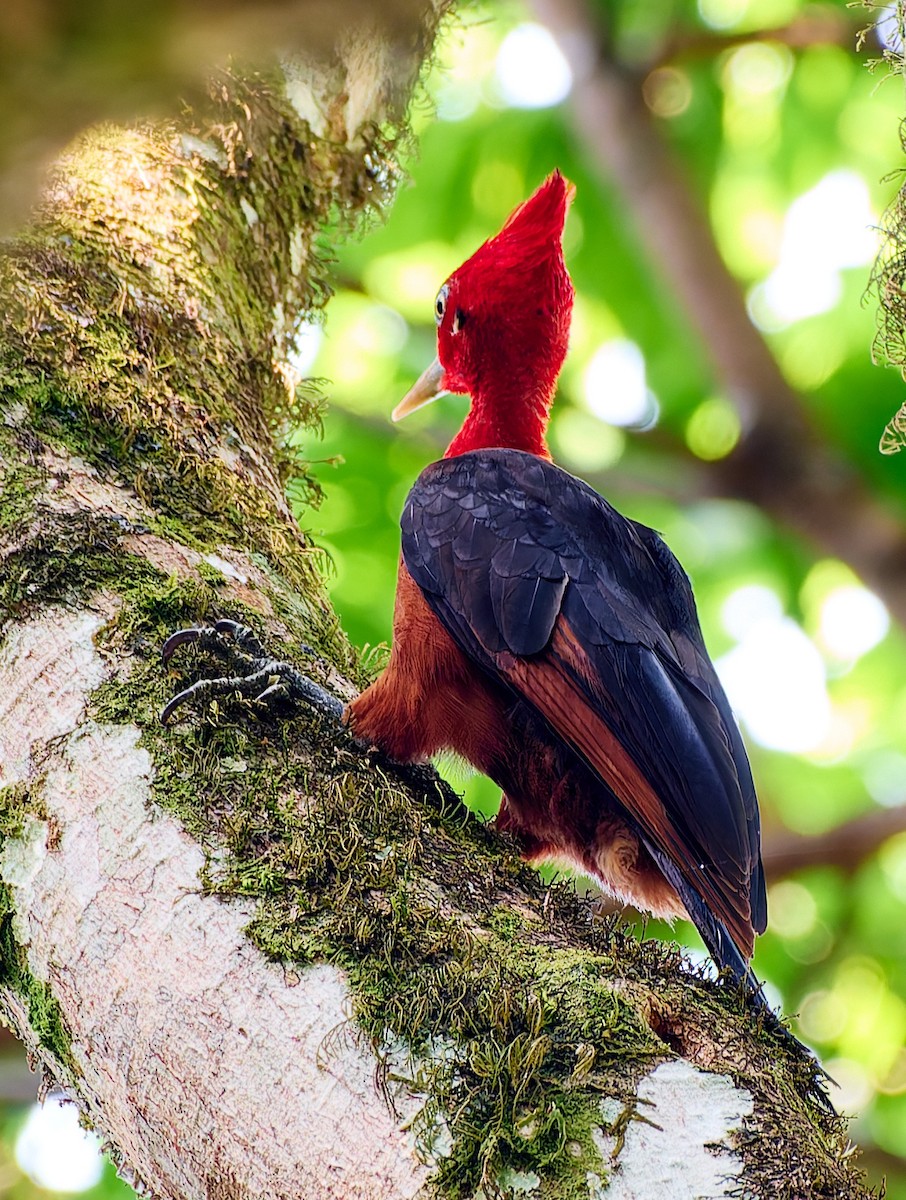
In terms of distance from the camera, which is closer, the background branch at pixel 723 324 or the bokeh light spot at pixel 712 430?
the background branch at pixel 723 324

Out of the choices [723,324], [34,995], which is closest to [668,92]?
[723,324]

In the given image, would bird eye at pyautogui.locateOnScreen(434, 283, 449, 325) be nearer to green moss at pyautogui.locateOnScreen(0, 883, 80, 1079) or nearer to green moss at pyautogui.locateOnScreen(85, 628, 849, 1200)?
green moss at pyautogui.locateOnScreen(85, 628, 849, 1200)

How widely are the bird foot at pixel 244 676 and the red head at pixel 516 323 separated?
1.43 metres

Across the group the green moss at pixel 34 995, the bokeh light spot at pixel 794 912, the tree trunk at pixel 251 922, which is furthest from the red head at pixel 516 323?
the bokeh light spot at pixel 794 912

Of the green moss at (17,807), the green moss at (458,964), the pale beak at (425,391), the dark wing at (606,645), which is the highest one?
the pale beak at (425,391)

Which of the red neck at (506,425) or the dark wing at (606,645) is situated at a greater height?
the red neck at (506,425)

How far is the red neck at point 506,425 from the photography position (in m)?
3.86

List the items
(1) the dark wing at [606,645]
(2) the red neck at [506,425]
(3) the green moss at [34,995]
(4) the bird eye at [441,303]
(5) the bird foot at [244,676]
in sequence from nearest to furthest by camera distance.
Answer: (3) the green moss at [34,995] < (5) the bird foot at [244,676] < (1) the dark wing at [606,645] < (2) the red neck at [506,425] < (4) the bird eye at [441,303]

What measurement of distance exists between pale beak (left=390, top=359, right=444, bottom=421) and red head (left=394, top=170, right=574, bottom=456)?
18 cm

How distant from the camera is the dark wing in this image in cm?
259

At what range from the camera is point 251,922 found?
1925 mm

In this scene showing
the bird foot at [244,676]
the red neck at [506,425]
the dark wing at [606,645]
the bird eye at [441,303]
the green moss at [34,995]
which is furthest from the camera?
the bird eye at [441,303]

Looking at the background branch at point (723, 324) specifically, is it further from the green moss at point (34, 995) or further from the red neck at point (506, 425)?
the green moss at point (34, 995)

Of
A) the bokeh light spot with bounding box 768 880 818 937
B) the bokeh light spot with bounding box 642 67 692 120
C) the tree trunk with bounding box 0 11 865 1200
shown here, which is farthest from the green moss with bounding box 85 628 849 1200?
the bokeh light spot with bounding box 642 67 692 120
